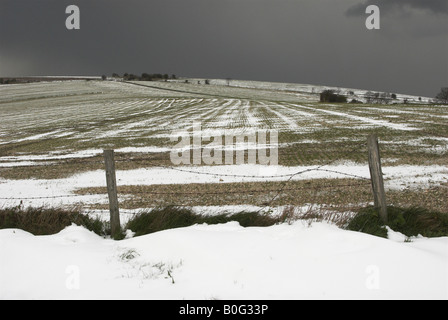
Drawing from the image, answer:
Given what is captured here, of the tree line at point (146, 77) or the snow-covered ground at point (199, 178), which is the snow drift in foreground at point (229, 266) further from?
the tree line at point (146, 77)

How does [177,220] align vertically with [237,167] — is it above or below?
above

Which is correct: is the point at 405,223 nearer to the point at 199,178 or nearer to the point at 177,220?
the point at 177,220

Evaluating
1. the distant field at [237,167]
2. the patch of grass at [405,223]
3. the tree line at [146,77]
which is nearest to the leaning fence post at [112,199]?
the distant field at [237,167]

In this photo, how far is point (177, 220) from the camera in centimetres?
647

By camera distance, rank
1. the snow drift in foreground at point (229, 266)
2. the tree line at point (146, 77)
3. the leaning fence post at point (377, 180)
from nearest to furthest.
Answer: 1. the snow drift in foreground at point (229, 266)
2. the leaning fence post at point (377, 180)
3. the tree line at point (146, 77)

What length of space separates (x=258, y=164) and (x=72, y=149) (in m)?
13.9

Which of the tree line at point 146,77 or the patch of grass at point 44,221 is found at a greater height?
the tree line at point 146,77

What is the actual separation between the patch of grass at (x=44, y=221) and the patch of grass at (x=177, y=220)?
727 millimetres

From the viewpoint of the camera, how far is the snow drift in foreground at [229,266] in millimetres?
3930

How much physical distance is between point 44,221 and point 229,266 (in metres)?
4.13

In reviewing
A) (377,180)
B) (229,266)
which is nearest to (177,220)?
(229,266)
